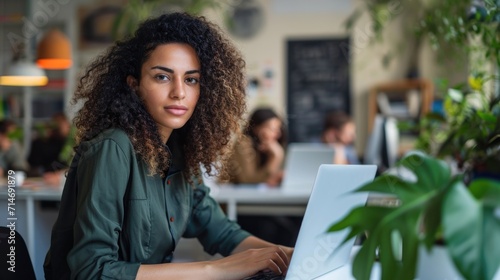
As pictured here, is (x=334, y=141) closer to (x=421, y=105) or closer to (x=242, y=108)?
(x=421, y=105)

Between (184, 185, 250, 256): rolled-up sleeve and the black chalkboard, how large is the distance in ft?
19.3

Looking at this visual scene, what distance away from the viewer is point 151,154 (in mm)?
1544

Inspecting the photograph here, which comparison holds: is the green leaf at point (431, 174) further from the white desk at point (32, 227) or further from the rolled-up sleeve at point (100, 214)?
the white desk at point (32, 227)

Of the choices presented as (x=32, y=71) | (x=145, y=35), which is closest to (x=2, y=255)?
(x=145, y=35)

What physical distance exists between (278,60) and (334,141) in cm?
230

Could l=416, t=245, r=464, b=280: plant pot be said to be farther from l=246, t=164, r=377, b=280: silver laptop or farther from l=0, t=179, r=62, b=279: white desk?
l=0, t=179, r=62, b=279: white desk

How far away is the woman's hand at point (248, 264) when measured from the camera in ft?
4.75

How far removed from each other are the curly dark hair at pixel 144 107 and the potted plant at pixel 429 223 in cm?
78

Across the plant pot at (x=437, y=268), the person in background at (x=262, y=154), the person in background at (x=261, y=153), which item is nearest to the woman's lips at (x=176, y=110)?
the plant pot at (x=437, y=268)

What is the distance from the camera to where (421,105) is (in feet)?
24.1

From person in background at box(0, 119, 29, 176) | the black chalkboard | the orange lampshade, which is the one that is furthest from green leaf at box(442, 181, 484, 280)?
the black chalkboard

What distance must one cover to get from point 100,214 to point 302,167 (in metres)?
3.17

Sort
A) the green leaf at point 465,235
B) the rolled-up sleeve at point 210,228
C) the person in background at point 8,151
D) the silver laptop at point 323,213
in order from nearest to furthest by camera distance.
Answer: the green leaf at point 465,235 → the silver laptop at point 323,213 → the rolled-up sleeve at point 210,228 → the person in background at point 8,151

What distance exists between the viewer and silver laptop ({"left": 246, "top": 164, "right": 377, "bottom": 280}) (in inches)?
52.3
